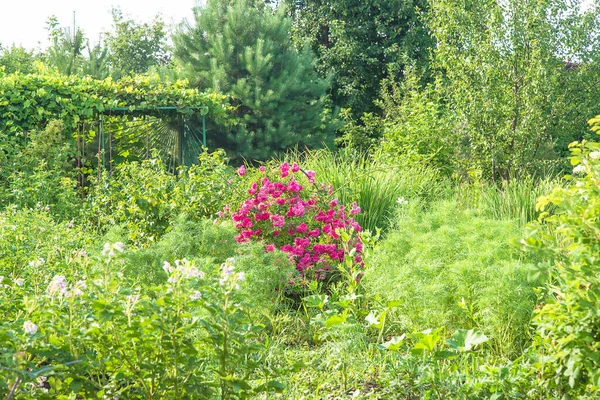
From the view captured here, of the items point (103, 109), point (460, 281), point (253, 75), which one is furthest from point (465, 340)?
point (253, 75)

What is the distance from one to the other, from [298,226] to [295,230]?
1.7 inches

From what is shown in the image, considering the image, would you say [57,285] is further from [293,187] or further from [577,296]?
[293,187]

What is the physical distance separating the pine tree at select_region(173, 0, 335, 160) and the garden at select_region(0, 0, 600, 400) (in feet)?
0.16

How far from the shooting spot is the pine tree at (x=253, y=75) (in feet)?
44.3

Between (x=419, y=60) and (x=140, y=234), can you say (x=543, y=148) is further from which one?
(x=419, y=60)

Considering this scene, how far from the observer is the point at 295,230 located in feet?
17.1

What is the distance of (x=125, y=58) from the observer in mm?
24344

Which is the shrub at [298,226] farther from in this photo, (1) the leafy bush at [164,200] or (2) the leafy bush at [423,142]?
(2) the leafy bush at [423,142]

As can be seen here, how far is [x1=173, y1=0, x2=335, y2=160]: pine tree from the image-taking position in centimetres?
1352

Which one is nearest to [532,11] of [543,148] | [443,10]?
[443,10]

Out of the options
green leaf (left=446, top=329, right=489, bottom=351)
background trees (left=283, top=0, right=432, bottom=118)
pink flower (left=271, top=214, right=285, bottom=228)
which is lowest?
green leaf (left=446, top=329, right=489, bottom=351)

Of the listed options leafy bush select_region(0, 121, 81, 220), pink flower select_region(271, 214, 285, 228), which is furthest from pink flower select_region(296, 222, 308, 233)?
leafy bush select_region(0, 121, 81, 220)

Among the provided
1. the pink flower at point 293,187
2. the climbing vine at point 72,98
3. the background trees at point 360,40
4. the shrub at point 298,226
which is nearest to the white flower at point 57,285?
the shrub at point 298,226

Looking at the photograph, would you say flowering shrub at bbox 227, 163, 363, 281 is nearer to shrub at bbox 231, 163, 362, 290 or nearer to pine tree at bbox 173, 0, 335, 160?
shrub at bbox 231, 163, 362, 290
